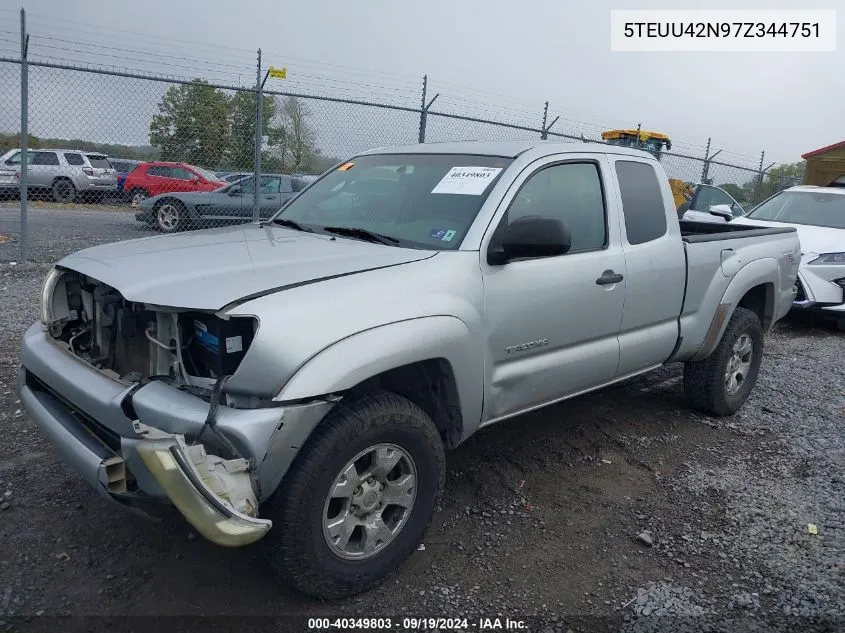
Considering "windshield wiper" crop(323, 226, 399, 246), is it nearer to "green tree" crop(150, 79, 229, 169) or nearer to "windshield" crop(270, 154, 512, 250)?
"windshield" crop(270, 154, 512, 250)

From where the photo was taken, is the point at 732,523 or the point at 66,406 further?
the point at 732,523

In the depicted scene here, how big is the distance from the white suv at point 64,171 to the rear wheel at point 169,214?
5987 millimetres

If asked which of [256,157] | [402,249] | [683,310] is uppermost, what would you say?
[256,157]

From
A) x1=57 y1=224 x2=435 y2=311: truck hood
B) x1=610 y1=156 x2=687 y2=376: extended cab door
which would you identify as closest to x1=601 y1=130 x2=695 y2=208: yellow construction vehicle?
x1=610 y1=156 x2=687 y2=376: extended cab door

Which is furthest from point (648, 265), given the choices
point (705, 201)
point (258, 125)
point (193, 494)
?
point (705, 201)

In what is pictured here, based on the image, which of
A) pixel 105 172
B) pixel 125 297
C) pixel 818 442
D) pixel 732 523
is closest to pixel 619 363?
pixel 732 523

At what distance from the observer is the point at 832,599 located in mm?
2902

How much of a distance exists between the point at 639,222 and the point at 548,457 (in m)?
1.52

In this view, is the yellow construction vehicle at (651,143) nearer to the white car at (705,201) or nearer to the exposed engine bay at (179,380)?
the white car at (705,201)

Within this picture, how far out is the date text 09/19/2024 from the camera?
2.64 metres

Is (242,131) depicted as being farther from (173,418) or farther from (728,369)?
(173,418)

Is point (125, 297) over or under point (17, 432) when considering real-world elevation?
over

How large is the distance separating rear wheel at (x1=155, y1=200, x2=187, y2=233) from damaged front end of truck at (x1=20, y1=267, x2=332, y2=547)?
394 inches

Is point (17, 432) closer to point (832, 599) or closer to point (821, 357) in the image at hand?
point (832, 599)
